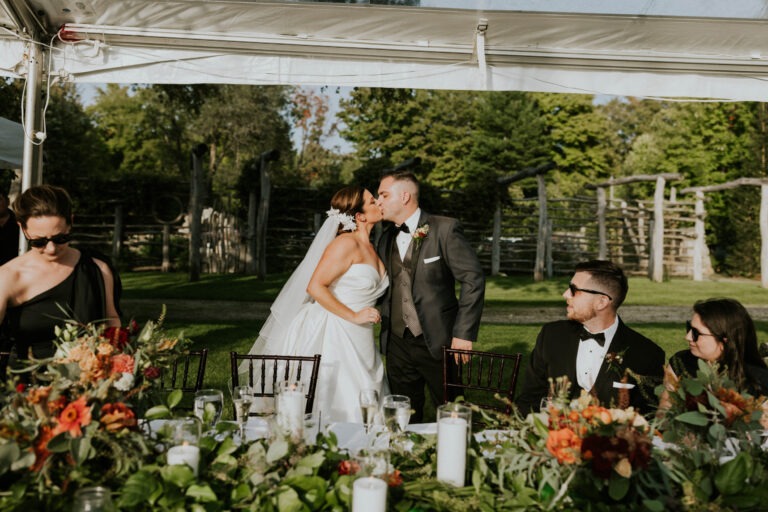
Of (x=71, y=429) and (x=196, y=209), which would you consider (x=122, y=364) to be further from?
(x=196, y=209)

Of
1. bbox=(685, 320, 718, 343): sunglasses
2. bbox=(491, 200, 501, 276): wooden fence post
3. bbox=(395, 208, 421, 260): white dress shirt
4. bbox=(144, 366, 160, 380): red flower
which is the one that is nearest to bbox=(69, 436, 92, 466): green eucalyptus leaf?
bbox=(144, 366, 160, 380): red flower

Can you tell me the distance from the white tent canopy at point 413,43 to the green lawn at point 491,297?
2798mm

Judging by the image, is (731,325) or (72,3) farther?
(72,3)

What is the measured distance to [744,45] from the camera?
4.42 m

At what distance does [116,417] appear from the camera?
1.70m

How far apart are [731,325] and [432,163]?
1197 inches

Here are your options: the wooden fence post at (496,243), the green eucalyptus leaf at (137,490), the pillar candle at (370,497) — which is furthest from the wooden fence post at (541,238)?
the green eucalyptus leaf at (137,490)

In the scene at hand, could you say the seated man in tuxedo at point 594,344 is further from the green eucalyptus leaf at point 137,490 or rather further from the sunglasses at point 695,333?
the green eucalyptus leaf at point 137,490

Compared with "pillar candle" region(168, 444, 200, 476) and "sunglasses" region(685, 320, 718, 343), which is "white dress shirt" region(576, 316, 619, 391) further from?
"pillar candle" region(168, 444, 200, 476)

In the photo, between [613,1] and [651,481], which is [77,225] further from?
[651,481]

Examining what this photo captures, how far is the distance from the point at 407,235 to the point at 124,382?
2851 millimetres

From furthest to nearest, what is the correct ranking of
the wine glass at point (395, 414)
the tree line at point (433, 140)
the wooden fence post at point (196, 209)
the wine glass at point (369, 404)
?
the tree line at point (433, 140)
the wooden fence post at point (196, 209)
the wine glass at point (369, 404)
the wine glass at point (395, 414)

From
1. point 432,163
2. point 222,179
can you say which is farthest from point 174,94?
point 432,163

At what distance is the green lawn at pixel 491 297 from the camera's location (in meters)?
8.12
